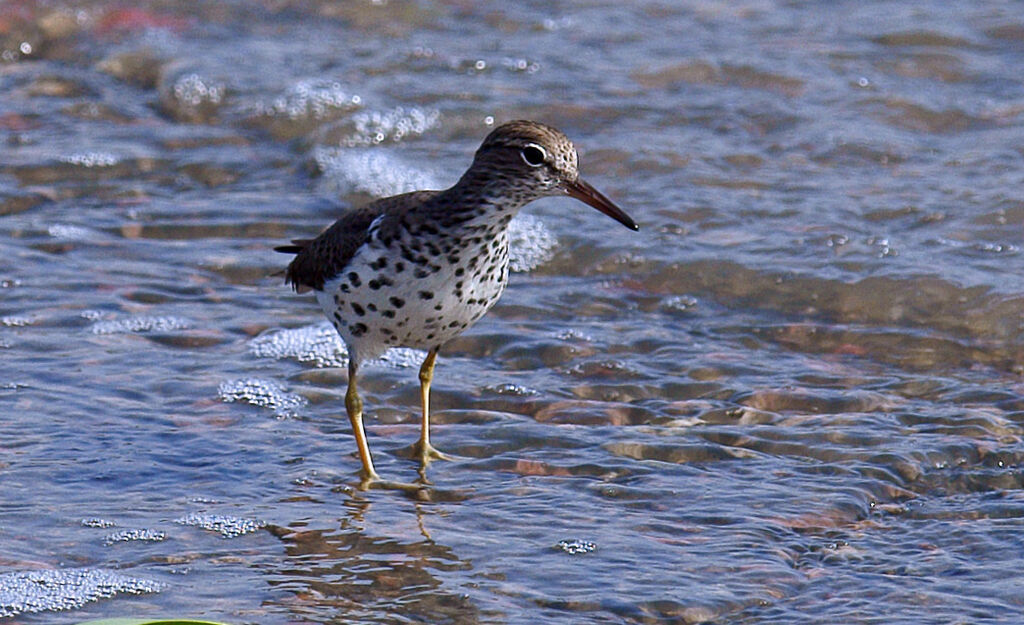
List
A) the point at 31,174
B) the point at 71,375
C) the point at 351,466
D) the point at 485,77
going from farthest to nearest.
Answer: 1. the point at 485,77
2. the point at 31,174
3. the point at 71,375
4. the point at 351,466

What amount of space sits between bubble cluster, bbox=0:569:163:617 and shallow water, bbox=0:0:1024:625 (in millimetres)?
12

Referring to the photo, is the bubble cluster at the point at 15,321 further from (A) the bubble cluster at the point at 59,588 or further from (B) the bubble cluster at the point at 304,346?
(A) the bubble cluster at the point at 59,588

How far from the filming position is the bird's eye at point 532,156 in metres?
5.40

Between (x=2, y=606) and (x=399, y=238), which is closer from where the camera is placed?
(x=2, y=606)

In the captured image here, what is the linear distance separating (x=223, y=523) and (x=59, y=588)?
743 millimetres

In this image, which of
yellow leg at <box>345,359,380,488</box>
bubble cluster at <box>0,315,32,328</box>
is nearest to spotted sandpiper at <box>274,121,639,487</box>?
yellow leg at <box>345,359,380,488</box>

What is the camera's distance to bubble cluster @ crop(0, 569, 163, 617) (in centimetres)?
456

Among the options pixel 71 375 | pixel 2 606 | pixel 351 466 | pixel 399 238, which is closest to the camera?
pixel 2 606

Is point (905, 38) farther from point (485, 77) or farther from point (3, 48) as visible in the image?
point (3, 48)

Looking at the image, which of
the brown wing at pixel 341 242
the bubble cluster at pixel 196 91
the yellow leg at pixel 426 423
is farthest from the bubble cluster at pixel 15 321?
the bubble cluster at pixel 196 91

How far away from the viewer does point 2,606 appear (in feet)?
14.9

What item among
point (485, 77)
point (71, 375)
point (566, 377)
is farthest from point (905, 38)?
point (71, 375)

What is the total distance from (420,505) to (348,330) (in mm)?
762

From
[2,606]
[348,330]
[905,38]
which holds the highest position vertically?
[905,38]
